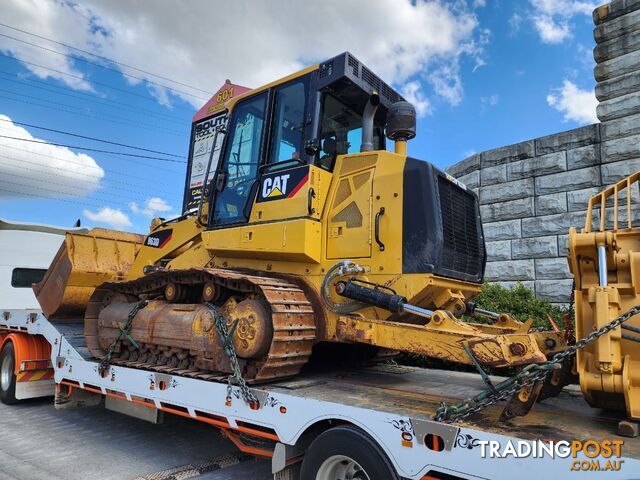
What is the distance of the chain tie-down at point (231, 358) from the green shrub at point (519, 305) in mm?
4157

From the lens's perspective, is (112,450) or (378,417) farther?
(112,450)

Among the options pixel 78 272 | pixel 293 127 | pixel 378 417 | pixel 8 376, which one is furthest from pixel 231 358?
pixel 8 376

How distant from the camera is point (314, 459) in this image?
337 centimetres

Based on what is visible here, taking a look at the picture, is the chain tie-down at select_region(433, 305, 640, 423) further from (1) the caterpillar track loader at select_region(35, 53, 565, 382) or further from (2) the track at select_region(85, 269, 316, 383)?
(2) the track at select_region(85, 269, 316, 383)

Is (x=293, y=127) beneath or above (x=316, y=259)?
above

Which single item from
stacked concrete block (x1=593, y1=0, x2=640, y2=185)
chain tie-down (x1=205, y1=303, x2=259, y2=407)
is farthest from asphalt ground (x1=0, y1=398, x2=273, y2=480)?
stacked concrete block (x1=593, y1=0, x2=640, y2=185)

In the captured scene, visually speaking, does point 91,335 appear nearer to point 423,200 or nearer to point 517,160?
point 423,200

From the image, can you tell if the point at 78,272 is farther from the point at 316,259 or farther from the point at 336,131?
the point at 336,131

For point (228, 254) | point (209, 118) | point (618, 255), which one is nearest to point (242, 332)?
point (228, 254)

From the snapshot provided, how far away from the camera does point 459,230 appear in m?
4.84

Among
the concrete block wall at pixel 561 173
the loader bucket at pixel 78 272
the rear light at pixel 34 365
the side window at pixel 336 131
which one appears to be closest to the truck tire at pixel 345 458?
the side window at pixel 336 131

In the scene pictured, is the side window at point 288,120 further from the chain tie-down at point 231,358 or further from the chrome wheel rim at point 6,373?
the chrome wheel rim at point 6,373

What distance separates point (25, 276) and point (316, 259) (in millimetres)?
7476

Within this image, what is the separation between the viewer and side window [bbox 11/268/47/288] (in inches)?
366
